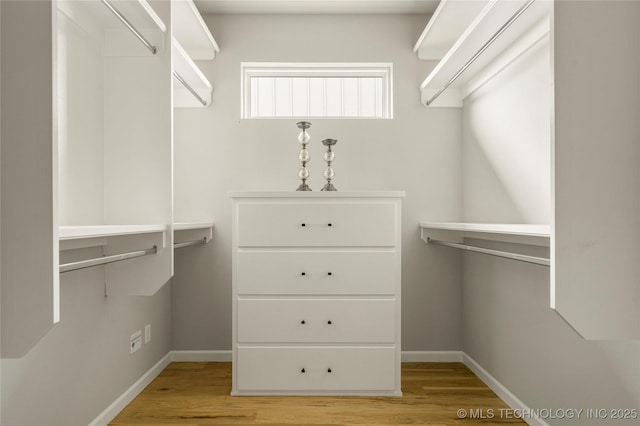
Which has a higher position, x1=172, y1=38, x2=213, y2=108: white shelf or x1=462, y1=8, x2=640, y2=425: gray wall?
x1=172, y1=38, x2=213, y2=108: white shelf

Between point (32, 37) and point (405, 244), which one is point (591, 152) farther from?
point (405, 244)

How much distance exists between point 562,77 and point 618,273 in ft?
1.72

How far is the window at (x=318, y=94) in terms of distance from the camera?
2.89 meters

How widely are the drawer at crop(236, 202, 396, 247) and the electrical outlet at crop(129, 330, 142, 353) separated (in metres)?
0.74

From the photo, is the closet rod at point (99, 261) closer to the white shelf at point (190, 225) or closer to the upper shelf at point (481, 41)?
the white shelf at point (190, 225)

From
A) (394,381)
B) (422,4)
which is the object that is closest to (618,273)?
(394,381)

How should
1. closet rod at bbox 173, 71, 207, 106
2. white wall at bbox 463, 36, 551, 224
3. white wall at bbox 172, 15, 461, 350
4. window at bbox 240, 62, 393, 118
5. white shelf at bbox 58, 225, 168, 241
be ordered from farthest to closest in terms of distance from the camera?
1. window at bbox 240, 62, 393, 118
2. white wall at bbox 172, 15, 461, 350
3. closet rod at bbox 173, 71, 207, 106
4. white wall at bbox 463, 36, 551, 224
5. white shelf at bbox 58, 225, 168, 241

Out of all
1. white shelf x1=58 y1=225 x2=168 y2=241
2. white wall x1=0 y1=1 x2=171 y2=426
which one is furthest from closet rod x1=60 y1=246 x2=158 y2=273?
white wall x1=0 y1=1 x2=171 y2=426

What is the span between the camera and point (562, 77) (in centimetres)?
111

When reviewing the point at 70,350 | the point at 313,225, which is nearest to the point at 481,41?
the point at 313,225

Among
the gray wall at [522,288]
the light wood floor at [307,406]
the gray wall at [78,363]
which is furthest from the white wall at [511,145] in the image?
the gray wall at [78,363]

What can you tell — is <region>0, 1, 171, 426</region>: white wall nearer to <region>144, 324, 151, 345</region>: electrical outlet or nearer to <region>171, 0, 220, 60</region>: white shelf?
<region>144, 324, 151, 345</region>: electrical outlet

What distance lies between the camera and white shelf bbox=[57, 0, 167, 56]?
5.45 feet

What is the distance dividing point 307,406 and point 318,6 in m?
2.31
